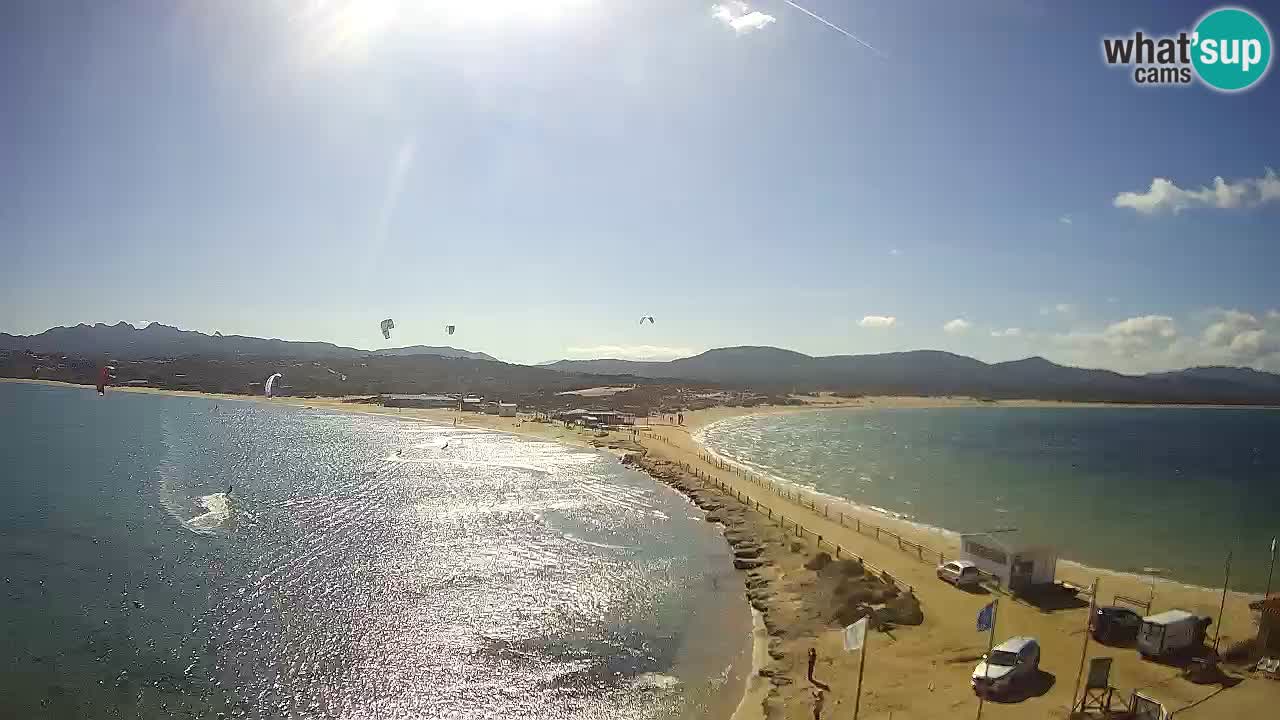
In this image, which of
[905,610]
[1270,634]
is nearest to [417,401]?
[905,610]

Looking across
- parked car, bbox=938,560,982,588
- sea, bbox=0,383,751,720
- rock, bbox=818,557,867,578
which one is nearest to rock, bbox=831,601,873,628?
rock, bbox=818,557,867,578

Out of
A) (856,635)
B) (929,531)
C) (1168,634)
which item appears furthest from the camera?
(929,531)

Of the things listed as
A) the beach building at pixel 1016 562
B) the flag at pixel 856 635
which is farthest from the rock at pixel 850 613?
the flag at pixel 856 635

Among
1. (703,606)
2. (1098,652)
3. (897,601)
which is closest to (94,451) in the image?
(703,606)

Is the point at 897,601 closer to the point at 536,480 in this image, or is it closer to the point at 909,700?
the point at 909,700

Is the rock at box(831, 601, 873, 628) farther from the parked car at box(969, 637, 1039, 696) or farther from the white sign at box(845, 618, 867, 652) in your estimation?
the white sign at box(845, 618, 867, 652)

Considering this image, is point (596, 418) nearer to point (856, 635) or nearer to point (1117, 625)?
point (1117, 625)

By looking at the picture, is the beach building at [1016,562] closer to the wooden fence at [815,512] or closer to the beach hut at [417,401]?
the wooden fence at [815,512]
